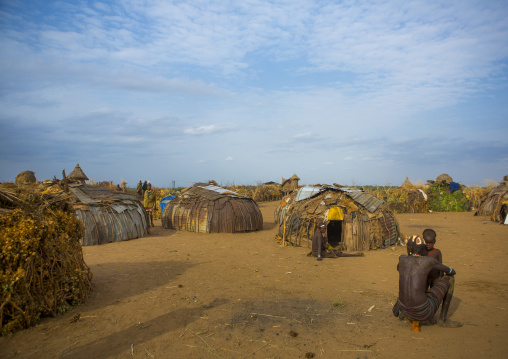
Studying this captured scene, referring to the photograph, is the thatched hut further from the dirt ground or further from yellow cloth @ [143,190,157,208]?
yellow cloth @ [143,190,157,208]

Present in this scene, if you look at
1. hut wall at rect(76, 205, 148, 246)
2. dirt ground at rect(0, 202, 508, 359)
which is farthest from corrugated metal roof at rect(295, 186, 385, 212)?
hut wall at rect(76, 205, 148, 246)

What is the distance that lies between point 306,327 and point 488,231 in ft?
45.0

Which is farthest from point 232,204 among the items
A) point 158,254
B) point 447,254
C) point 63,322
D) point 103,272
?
point 63,322

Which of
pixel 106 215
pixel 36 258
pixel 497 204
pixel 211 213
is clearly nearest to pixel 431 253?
pixel 36 258

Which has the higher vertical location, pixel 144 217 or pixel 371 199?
pixel 371 199

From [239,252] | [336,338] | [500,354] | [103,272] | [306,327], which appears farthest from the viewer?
[239,252]

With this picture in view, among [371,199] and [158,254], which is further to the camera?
[371,199]

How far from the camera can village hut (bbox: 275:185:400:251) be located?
11625mm

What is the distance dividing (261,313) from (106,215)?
9.51 meters

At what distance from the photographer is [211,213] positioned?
15828mm

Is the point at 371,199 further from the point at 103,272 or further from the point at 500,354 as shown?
the point at 103,272

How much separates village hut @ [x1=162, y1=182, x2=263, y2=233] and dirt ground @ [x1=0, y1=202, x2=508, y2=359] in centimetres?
502

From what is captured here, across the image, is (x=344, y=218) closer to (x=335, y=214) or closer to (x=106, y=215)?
(x=335, y=214)

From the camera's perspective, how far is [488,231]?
1494 centimetres
